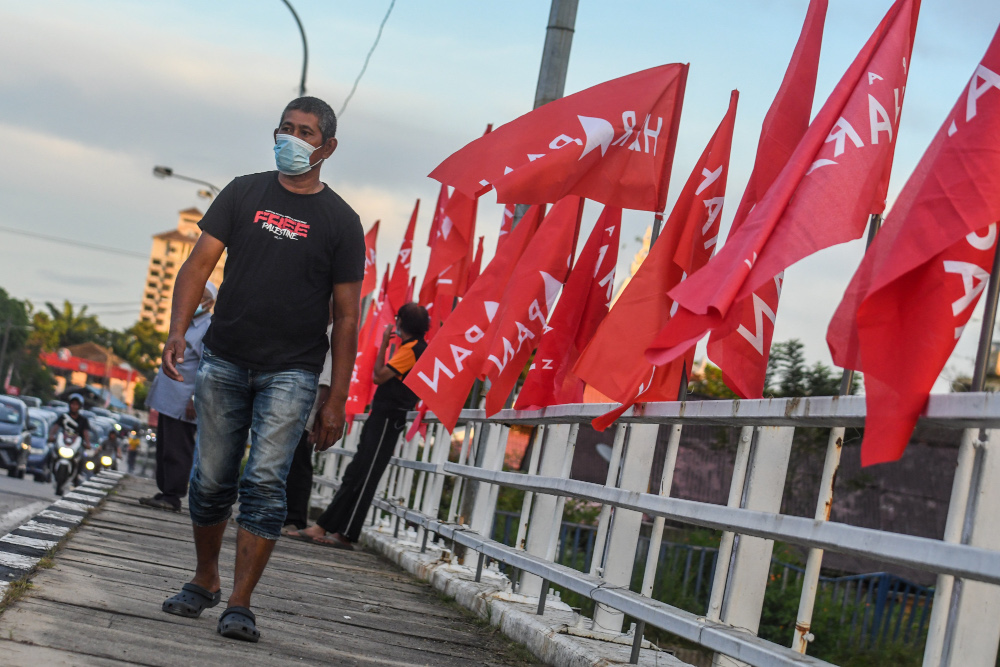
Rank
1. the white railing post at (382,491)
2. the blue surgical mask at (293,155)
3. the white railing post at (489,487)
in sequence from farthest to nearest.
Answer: the white railing post at (382,491) → the white railing post at (489,487) → the blue surgical mask at (293,155)

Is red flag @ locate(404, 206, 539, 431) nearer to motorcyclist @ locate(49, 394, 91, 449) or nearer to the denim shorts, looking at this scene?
the denim shorts

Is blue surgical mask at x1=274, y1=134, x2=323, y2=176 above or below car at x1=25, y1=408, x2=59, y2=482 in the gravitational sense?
above

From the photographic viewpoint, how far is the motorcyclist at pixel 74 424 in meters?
18.3

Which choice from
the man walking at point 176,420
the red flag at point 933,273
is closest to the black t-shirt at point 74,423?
the man walking at point 176,420

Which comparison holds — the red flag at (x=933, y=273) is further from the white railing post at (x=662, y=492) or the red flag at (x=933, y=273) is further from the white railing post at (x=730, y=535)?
the white railing post at (x=662, y=492)

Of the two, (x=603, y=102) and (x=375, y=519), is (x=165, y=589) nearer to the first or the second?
(x=603, y=102)

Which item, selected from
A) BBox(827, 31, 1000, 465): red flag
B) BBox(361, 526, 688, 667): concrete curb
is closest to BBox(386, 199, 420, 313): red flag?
BBox(361, 526, 688, 667): concrete curb

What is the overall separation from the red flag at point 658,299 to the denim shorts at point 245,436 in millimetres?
1132

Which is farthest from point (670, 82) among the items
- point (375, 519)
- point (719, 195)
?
point (375, 519)

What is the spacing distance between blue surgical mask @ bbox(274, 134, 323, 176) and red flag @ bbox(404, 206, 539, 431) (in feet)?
5.91

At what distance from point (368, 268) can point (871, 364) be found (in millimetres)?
11029

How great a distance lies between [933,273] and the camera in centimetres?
285

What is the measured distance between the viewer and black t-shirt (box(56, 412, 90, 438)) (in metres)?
18.4

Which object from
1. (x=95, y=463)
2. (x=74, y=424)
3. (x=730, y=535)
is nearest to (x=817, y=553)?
(x=730, y=535)
